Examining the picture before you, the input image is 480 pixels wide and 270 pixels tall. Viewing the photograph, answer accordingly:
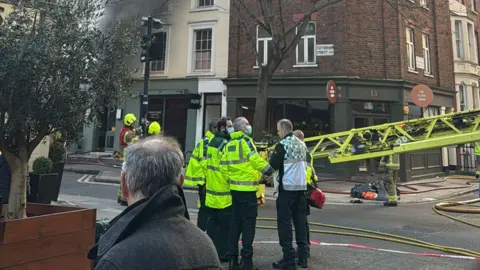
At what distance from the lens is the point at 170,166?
5.24 ft

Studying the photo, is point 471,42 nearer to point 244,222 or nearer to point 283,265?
point 283,265

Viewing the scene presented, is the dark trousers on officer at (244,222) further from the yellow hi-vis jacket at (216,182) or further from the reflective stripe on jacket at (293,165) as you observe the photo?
the reflective stripe on jacket at (293,165)

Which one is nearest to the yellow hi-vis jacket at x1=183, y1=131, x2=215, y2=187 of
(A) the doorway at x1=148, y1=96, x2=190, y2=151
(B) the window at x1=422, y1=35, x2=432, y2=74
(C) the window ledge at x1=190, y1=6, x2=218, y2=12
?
(A) the doorway at x1=148, y1=96, x2=190, y2=151

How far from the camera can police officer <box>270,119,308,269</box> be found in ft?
15.1

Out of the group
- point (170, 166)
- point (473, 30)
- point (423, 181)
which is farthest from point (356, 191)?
point (473, 30)

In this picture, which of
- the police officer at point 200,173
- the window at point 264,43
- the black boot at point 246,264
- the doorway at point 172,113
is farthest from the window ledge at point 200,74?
the black boot at point 246,264

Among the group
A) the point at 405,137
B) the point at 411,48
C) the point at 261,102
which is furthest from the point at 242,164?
the point at 411,48

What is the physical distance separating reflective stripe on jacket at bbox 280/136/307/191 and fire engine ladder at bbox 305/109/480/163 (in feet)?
16.4

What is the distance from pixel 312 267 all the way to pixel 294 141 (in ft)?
5.57

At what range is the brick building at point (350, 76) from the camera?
15797mm

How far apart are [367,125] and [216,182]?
1298cm

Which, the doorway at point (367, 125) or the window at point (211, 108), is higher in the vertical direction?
the window at point (211, 108)

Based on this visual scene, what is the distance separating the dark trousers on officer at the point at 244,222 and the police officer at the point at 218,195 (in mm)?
156

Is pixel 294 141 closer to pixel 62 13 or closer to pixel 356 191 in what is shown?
pixel 62 13
